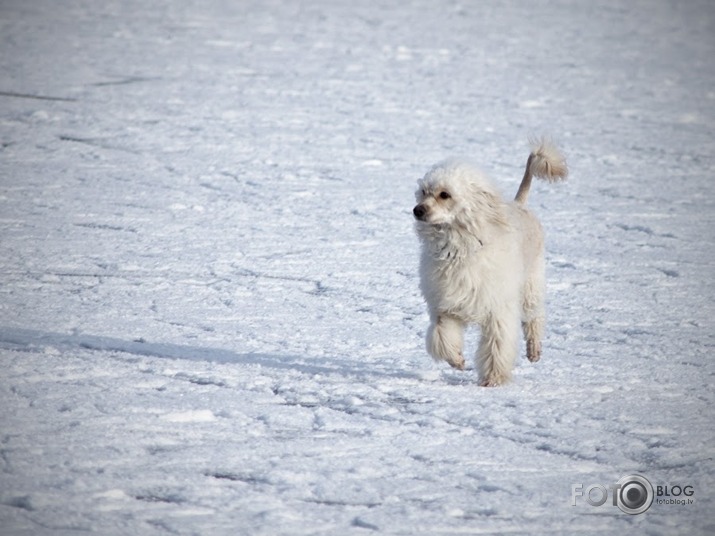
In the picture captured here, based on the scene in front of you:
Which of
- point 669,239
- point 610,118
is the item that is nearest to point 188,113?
point 610,118

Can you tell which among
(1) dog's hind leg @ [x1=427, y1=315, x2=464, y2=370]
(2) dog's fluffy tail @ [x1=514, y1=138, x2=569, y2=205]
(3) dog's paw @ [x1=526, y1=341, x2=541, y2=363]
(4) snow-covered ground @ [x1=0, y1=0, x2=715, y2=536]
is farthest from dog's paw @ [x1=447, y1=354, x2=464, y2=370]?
(2) dog's fluffy tail @ [x1=514, y1=138, x2=569, y2=205]

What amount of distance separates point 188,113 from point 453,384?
27.4 feet

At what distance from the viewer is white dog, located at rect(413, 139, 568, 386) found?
204 inches

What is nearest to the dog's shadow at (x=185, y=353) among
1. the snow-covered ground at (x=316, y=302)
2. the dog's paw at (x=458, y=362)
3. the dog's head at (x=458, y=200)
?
the snow-covered ground at (x=316, y=302)

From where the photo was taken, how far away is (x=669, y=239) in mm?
8719

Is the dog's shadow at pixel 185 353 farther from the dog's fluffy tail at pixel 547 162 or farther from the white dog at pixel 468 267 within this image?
the dog's fluffy tail at pixel 547 162

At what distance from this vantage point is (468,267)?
5.19m

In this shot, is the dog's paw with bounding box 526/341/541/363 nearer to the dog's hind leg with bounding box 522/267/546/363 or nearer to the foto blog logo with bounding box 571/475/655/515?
the dog's hind leg with bounding box 522/267/546/363

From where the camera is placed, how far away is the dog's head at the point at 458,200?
5.14 meters

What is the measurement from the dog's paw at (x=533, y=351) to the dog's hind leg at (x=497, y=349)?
0.55m

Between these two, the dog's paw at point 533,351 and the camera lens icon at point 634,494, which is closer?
the camera lens icon at point 634,494

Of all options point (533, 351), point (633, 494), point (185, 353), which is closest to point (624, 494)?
point (633, 494)

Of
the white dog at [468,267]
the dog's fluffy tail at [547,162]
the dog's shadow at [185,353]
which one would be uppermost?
the dog's fluffy tail at [547,162]

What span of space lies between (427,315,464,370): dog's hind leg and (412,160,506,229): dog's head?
1.65 ft
